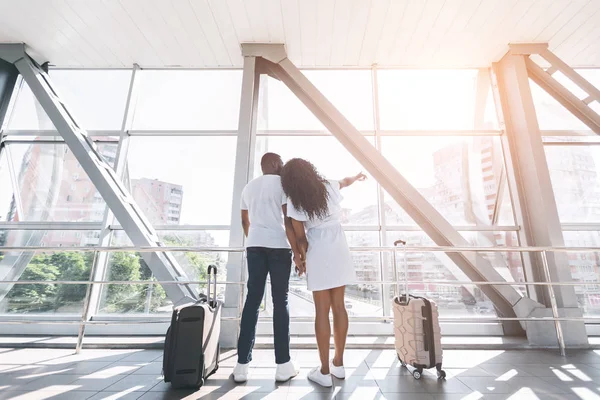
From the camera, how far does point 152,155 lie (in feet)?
11.6

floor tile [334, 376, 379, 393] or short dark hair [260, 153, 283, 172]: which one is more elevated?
short dark hair [260, 153, 283, 172]

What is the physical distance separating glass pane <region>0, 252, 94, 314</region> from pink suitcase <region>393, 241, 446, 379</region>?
11.0ft

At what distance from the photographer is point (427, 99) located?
3.76 meters

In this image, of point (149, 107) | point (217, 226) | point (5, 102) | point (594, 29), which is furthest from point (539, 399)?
point (5, 102)

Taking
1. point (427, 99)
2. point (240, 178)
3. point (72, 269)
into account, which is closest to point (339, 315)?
point (240, 178)

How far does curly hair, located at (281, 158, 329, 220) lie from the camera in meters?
1.44

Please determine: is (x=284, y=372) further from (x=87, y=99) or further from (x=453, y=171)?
(x=87, y=99)

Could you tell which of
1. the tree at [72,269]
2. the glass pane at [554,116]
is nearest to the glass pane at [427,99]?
the glass pane at [554,116]

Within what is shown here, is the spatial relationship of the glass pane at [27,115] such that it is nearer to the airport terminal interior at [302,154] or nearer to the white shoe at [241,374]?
the airport terminal interior at [302,154]

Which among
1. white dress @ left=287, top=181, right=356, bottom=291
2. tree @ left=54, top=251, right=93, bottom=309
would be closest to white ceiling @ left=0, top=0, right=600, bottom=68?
white dress @ left=287, top=181, right=356, bottom=291

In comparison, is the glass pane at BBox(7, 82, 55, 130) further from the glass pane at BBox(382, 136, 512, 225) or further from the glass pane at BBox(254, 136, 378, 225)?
the glass pane at BBox(382, 136, 512, 225)

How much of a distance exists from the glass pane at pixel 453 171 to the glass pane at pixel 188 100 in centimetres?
215

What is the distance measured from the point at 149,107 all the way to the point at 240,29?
5.38 feet

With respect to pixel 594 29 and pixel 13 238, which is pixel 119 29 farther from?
pixel 594 29
